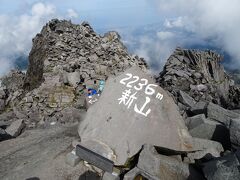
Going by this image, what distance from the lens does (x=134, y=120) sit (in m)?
6.18

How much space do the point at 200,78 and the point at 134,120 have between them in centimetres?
977

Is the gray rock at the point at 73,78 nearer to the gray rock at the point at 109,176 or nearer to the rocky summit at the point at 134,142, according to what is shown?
the rocky summit at the point at 134,142

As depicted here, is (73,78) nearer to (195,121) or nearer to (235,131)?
(195,121)

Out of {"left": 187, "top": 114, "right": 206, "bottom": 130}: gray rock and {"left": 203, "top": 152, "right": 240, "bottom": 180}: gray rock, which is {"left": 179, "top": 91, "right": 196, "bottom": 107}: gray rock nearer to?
{"left": 187, "top": 114, "right": 206, "bottom": 130}: gray rock

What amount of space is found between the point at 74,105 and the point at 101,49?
612 centimetres

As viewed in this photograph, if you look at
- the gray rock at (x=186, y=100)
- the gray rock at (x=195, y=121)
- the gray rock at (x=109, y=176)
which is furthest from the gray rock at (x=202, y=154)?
the gray rock at (x=186, y=100)

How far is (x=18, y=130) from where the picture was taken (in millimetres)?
10680

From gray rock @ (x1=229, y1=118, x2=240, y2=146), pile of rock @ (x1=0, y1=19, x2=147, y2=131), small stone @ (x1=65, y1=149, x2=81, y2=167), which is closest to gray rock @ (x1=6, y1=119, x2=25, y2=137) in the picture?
pile of rock @ (x1=0, y1=19, x2=147, y2=131)

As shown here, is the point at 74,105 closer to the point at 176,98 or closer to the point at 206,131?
the point at 176,98

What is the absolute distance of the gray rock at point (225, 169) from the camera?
4203mm

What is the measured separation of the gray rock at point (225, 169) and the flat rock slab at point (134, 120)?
48.5 inches

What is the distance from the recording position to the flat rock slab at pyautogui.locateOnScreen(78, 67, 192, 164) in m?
5.85

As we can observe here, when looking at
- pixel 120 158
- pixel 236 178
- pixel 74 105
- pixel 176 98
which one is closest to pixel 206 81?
pixel 176 98

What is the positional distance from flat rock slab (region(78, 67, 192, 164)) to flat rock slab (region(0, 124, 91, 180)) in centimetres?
76
